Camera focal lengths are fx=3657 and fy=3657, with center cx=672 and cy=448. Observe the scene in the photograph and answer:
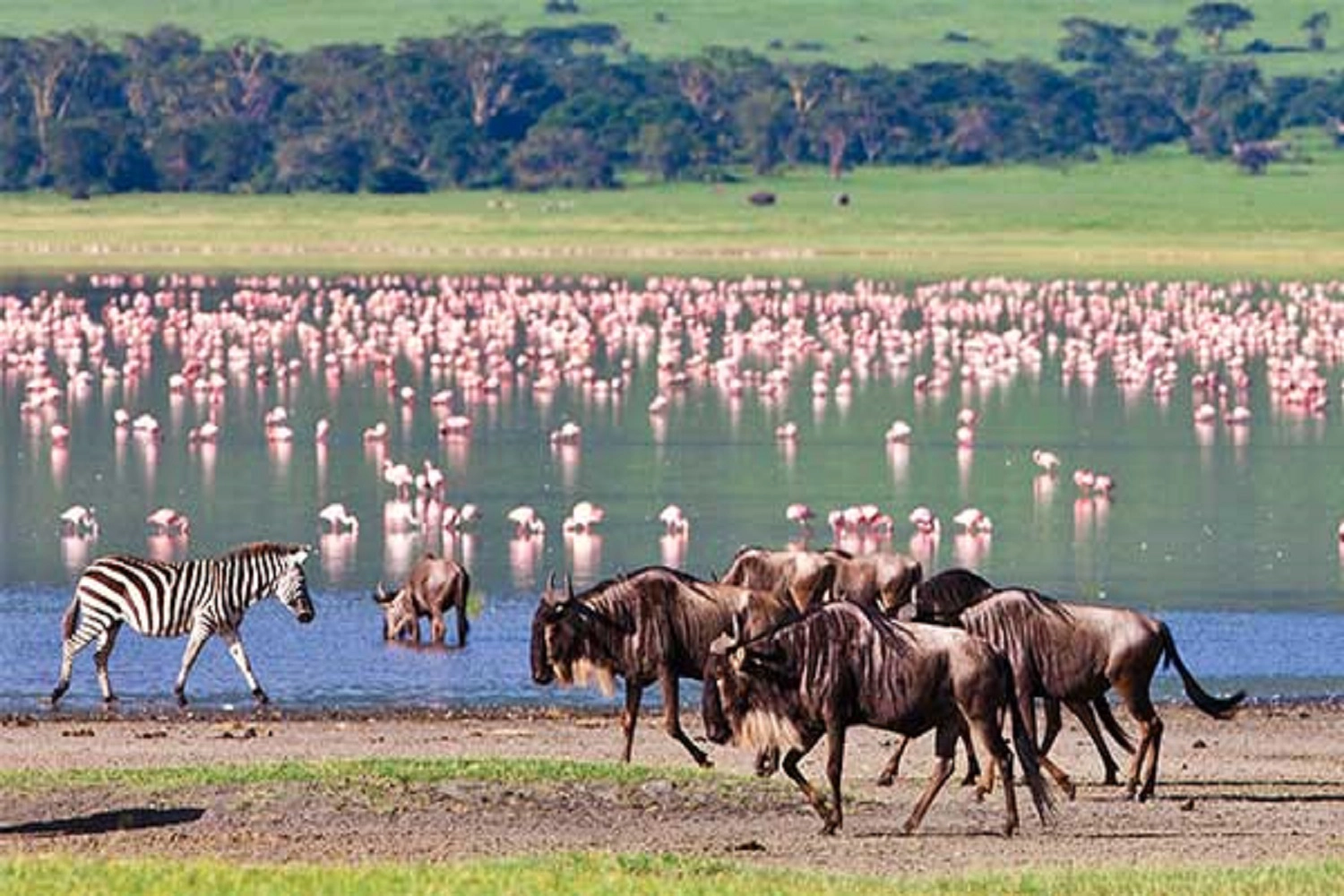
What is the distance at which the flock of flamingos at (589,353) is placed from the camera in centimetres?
3612

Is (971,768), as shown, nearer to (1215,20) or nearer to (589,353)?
(589,353)

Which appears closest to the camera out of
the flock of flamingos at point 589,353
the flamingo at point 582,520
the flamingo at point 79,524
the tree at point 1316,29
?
the flamingo at point 79,524

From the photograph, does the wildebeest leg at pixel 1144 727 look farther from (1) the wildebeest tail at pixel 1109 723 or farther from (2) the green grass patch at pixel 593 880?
(2) the green grass patch at pixel 593 880

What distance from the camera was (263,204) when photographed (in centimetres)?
10919

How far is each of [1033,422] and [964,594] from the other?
27.2m

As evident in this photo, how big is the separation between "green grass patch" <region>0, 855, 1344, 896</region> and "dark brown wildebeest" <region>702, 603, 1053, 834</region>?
1.21m

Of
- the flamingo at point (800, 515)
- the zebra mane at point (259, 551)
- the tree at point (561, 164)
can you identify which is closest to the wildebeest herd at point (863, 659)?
the zebra mane at point (259, 551)

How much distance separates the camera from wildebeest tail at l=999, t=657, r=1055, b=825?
15.2m

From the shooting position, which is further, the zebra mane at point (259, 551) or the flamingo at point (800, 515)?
the flamingo at point (800, 515)

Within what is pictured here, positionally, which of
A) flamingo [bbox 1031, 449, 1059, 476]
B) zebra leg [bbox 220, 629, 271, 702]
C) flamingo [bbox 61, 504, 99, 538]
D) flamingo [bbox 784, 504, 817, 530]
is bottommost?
flamingo [bbox 1031, 449, 1059, 476]

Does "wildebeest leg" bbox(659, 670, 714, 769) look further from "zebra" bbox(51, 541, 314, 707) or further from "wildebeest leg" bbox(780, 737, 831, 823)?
"zebra" bbox(51, 541, 314, 707)

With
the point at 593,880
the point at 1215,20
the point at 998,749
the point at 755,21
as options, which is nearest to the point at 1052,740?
the point at 998,749

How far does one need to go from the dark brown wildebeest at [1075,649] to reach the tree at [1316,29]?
145805mm

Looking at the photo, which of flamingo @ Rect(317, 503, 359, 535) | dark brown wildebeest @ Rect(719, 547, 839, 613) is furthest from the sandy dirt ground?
flamingo @ Rect(317, 503, 359, 535)
